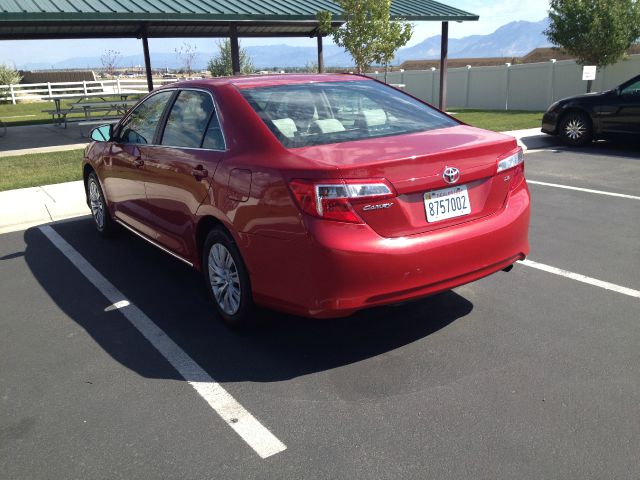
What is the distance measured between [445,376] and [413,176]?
1161mm

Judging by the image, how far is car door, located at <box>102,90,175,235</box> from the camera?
16.4 ft

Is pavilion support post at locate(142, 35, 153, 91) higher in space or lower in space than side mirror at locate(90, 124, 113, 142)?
higher

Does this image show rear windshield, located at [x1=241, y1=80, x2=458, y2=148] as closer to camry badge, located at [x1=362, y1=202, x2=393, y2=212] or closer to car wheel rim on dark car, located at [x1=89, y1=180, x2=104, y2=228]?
camry badge, located at [x1=362, y1=202, x2=393, y2=212]

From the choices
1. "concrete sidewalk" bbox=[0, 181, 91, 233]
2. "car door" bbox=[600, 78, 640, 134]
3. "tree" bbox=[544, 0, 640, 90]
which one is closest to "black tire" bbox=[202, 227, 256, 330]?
"concrete sidewalk" bbox=[0, 181, 91, 233]

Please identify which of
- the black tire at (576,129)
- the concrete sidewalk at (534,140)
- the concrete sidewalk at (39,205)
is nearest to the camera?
the concrete sidewalk at (39,205)

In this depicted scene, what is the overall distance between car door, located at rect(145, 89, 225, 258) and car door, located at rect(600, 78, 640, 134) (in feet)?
31.5

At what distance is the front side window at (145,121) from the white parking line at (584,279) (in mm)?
3204

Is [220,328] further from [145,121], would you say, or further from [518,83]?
[518,83]

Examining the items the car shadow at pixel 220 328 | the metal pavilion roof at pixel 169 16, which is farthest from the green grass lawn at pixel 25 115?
the car shadow at pixel 220 328

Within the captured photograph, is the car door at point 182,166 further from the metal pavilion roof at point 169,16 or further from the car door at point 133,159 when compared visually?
the metal pavilion roof at point 169,16

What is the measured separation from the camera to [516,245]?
3.80m

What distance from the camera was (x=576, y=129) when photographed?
39.8 feet

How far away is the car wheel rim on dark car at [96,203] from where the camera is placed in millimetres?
6466

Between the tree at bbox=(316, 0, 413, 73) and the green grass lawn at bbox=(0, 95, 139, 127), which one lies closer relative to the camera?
the tree at bbox=(316, 0, 413, 73)
